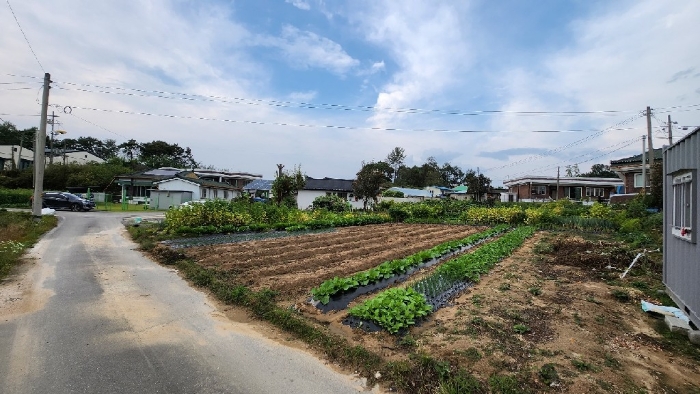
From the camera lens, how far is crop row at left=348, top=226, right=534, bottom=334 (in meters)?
4.92

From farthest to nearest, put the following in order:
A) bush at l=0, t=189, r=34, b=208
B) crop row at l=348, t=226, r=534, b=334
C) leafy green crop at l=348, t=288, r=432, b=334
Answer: bush at l=0, t=189, r=34, b=208
crop row at l=348, t=226, r=534, b=334
leafy green crop at l=348, t=288, r=432, b=334

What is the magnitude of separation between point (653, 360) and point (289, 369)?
4.30 metres

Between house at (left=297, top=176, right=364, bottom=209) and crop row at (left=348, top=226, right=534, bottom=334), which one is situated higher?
house at (left=297, top=176, right=364, bottom=209)

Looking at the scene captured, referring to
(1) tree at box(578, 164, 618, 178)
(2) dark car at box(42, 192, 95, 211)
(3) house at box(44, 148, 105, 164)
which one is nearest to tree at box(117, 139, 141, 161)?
(3) house at box(44, 148, 105, 164)

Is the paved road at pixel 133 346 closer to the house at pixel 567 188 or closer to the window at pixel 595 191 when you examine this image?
the house at pixel 567 188

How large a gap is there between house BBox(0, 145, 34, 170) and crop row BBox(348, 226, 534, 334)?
66.7 metres

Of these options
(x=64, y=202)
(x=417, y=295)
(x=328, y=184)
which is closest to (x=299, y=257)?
(x=417, y=295)

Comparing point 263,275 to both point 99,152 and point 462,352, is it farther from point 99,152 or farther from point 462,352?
point 99,152

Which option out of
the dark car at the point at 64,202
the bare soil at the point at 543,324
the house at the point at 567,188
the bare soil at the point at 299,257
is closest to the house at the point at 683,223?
the bare soil at the point at 543,324

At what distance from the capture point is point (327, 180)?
4038 centimetres

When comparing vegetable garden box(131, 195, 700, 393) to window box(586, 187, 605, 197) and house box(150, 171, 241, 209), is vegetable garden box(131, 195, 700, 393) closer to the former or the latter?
house box(150, 171, 241, 209)

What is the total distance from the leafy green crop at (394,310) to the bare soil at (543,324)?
0.18m

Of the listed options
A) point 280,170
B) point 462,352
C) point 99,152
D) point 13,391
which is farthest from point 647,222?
point 99,152

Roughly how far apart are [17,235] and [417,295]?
14644mm
